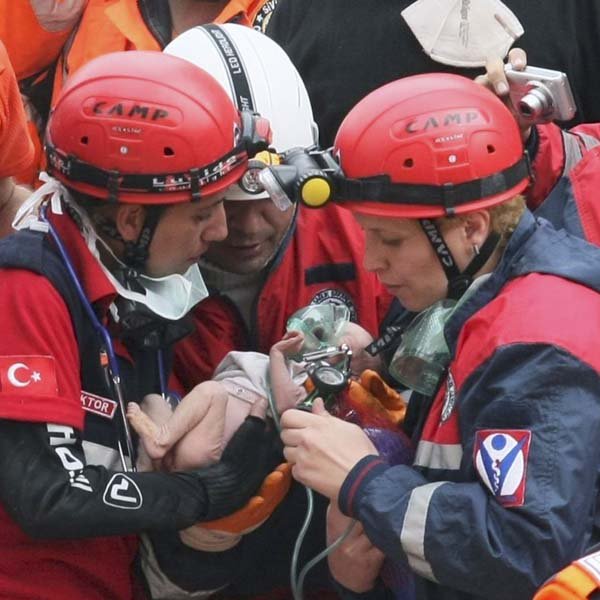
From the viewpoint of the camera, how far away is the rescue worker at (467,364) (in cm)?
273

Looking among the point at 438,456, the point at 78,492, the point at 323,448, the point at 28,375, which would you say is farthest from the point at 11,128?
the point at 438,456

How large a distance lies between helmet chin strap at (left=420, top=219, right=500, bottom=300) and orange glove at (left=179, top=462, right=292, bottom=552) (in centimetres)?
70

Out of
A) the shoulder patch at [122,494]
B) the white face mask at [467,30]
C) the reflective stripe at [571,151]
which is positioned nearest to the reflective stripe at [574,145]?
the reflective stripe at [571,151]

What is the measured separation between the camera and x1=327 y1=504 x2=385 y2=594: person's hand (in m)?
3.25

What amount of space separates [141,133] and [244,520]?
3.29 feet

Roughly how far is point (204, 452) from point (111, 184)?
0.70m

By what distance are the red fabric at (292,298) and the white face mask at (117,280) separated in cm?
30

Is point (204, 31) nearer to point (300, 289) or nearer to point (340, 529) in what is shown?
point (300, 289)

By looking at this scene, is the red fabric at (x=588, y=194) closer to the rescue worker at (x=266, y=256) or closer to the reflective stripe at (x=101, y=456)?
the rescue worker at (x=266, y=256)

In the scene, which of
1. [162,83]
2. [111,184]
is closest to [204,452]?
[111,184]

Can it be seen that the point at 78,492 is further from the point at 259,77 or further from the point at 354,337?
the point at 259,77

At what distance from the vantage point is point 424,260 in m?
3.11

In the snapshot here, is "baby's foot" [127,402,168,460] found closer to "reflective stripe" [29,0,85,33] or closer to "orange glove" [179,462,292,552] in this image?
"orange glove" [179,462,292,552]

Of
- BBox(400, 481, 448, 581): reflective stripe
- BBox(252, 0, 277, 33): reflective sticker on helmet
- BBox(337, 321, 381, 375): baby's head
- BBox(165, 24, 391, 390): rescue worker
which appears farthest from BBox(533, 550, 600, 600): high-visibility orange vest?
BBox(252, 0, 277, 33): reflective sticker on helmet
